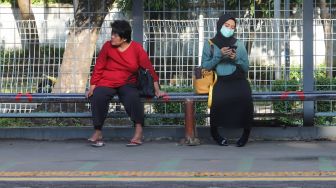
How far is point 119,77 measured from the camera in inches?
334

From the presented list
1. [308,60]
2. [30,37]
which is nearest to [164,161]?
[308,60]

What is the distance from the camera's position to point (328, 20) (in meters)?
8.98

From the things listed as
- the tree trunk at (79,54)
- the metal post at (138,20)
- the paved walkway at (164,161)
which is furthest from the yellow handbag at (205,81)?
the tree trunk at (79,54)

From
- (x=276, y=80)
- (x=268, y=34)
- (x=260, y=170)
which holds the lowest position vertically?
(x=260, y=170)

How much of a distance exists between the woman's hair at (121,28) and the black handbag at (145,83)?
1.62 feet

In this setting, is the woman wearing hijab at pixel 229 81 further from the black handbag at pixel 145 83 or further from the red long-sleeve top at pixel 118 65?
the red long-sleeve top at pixel 118 65

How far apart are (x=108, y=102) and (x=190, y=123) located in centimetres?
110

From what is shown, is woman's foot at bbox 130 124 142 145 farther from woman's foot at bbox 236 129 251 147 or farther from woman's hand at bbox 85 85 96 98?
woman's foot at bbox 236 129 251 147

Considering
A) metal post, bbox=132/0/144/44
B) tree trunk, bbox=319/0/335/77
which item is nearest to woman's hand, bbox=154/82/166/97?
metal post, bbox=132/0/144/44

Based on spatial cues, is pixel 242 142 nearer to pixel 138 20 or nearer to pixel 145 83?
pixel 145 83

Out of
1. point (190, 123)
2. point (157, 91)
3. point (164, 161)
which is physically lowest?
point (164, 161)

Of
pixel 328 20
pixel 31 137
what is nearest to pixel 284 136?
pixel 328 20

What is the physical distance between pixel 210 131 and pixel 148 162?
160 centimetres

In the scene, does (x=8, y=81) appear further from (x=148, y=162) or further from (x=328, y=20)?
(x=328, y=20)
